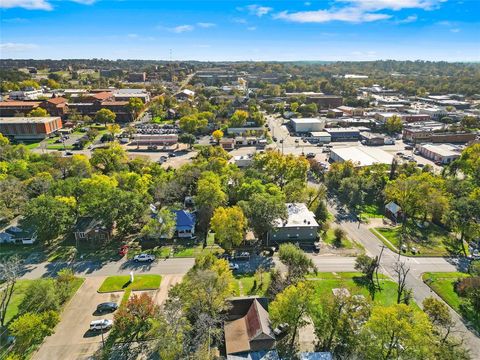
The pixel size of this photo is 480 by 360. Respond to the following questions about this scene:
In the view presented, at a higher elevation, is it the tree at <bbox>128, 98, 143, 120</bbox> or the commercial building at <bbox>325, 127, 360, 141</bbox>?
the tree at <bbox>128, 98, 143, 120</bbox>

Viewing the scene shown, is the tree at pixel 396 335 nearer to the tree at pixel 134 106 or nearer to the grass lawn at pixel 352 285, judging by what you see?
the grass lawn at pixel 352 285

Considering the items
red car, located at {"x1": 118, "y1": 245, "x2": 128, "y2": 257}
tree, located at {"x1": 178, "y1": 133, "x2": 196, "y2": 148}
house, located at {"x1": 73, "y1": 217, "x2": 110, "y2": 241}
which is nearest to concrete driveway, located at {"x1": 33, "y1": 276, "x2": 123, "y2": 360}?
red car, located at {"x1": 118, "y1": 245, "x2": 128, "y2": 257}

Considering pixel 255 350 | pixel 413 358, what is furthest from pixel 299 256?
pixel 413 358

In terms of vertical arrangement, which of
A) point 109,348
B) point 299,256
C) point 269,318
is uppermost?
point 299,256

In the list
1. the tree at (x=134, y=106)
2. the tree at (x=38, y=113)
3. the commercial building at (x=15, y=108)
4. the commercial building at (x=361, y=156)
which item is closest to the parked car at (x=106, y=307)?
the commercial building at (x=361, y=156)

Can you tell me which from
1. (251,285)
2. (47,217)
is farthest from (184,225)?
(47,217)

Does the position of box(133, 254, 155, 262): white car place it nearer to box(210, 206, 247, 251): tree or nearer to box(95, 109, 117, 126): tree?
box(210, 206, 247, 251): tree

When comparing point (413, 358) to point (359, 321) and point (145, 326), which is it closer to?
point (359, 321)
